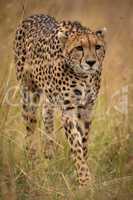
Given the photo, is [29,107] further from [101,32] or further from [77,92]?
[101,32]

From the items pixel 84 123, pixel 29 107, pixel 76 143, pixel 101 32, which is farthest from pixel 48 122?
pixel 101 32

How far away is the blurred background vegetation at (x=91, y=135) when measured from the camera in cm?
536

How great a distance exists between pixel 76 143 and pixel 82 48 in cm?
63

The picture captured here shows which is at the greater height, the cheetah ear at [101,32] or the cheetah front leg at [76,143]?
the cheetah ear at [101,32]

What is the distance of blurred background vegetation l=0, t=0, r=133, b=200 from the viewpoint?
5.36 m

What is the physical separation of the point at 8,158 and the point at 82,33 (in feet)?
4.12

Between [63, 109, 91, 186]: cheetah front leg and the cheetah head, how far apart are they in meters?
0.32

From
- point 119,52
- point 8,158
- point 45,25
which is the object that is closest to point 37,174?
point 8,158

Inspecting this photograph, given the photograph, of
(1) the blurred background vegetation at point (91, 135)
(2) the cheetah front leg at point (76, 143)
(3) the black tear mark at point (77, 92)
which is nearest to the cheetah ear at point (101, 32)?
(1) the blurred background vegetation at point (91, 135)

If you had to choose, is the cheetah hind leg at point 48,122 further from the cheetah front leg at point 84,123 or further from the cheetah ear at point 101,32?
the cheetah ear at point 101,32

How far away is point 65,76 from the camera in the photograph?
6.46 metres

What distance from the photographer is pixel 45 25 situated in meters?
6.96

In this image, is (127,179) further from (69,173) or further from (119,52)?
(119,52)

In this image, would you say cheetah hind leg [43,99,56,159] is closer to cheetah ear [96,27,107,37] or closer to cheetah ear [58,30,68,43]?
cheetah ear [58,30,68,43]
